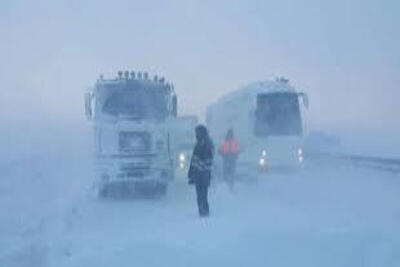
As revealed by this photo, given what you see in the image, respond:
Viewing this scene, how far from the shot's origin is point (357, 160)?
32125 millimetres

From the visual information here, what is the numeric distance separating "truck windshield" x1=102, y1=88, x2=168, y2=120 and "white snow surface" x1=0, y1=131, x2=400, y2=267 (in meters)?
2.58

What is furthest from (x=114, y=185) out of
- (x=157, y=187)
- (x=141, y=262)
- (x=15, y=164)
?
(x=15, y=164)

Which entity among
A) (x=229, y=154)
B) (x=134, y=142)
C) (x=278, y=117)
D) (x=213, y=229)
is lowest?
(x=213, y=229)

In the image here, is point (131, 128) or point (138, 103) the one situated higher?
point (138, 103)

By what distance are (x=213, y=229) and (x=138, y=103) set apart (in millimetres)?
10417

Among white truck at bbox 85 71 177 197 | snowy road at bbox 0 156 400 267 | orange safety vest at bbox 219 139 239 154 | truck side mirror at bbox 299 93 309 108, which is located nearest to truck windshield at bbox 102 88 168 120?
white truck at bbox 85 71 177 197

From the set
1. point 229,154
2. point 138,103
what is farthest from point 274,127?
point 138,103

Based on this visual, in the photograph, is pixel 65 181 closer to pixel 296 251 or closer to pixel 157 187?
pixel 157 187

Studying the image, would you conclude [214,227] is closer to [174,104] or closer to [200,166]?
[200,166]

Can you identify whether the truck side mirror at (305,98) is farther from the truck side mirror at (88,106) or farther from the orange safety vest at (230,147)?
the truck side mirror at (88,106)

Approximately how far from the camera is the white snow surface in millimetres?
10680

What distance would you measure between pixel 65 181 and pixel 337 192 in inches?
510

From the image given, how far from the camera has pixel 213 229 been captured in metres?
12.0

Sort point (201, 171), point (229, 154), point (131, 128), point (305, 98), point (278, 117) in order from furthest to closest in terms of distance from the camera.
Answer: point (278, 117) → point (305, 98) → point (229, 154) → point (131, 128) → point (201, 171)
